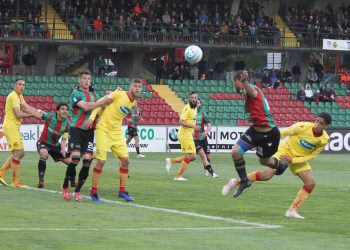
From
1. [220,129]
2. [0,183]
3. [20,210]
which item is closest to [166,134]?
[220,129]

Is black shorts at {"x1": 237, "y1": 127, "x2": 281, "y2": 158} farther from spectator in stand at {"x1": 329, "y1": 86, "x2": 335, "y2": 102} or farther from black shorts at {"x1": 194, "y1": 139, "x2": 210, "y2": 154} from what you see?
spectator in stand at {"x1": 329, "y1": 86, "x2": 335, "y2": 102}

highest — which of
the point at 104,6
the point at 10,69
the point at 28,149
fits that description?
the point at 104,6

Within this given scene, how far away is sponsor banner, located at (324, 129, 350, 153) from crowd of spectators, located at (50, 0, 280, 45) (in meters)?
10.2

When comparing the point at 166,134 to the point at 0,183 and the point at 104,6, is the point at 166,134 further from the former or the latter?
the point at 0,183

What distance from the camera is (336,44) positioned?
51.9m

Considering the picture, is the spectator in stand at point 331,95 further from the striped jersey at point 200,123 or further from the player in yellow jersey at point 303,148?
the player in yellow jersey at point 303,148

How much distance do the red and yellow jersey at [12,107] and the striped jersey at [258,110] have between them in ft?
19.9

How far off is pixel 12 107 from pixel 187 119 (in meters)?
6.12

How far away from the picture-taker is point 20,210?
15.0m

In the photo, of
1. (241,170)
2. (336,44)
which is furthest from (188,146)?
(336,44)

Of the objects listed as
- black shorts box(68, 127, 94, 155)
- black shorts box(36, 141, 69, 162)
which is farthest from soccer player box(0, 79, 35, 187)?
black shorts box(68, 127, 94, 155)

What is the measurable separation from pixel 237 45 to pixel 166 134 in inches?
439

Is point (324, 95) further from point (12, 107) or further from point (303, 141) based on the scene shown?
point (303, 141)

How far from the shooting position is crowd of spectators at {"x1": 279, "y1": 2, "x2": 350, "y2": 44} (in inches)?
2094
